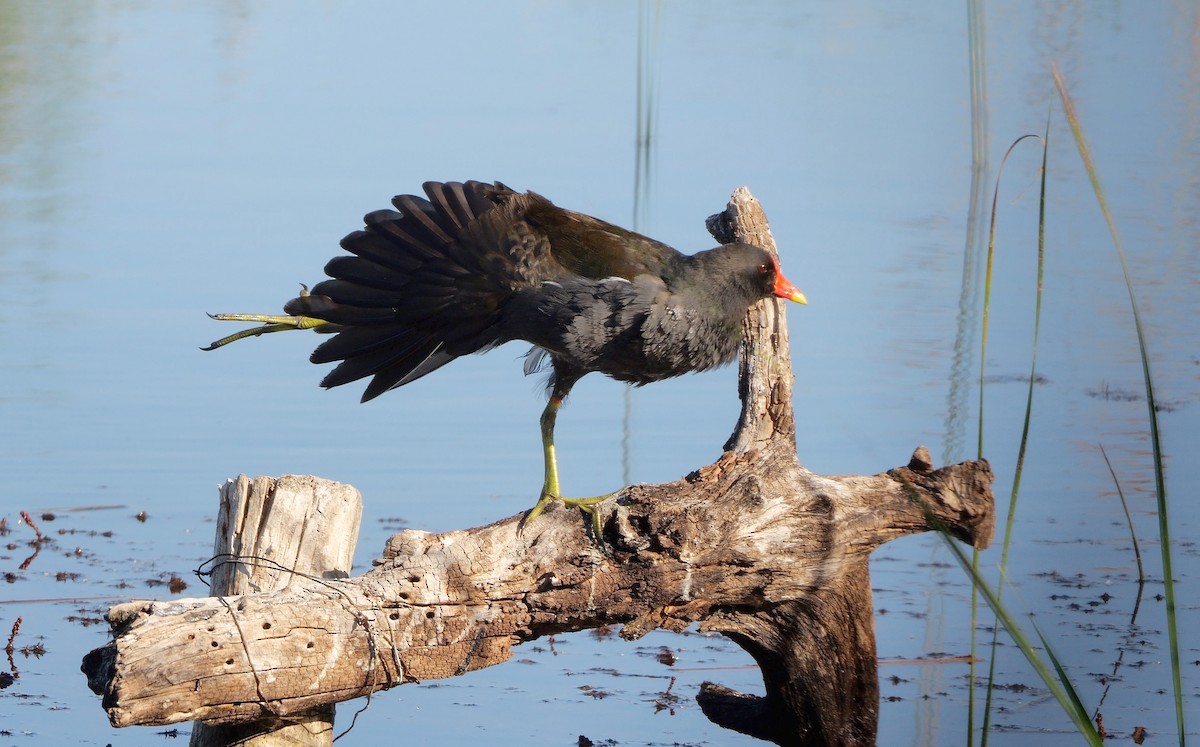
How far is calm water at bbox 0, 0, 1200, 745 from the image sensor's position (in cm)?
444

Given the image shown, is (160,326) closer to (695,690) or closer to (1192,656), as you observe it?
(695,690)

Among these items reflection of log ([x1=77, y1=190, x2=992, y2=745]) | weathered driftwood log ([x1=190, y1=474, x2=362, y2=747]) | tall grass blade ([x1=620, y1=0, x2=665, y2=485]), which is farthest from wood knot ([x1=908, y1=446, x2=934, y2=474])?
tall grass blade ([x1=620, y1=0, x2=665, y2=485])

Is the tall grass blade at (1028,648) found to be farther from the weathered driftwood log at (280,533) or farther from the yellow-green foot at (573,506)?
the weathered driftwood log at (280,533)

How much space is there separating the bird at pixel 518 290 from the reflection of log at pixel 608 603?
32 cm

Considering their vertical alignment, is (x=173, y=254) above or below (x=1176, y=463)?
above

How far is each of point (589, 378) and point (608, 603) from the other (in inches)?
154

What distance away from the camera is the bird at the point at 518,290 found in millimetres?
3537

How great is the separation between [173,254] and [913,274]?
4.08 m

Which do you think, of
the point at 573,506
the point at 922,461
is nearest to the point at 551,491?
the point at 573,506

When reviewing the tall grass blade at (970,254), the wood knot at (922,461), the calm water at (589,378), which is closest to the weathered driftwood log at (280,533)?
the calm water at (589,378)

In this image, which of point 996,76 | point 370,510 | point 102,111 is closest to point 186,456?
point 370,510

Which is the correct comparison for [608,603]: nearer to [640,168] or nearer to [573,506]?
[573,506]

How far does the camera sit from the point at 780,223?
8945 mm

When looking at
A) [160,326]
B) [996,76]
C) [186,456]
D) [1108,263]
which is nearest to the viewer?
[186,456]
